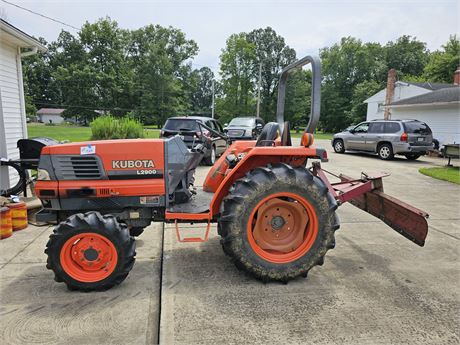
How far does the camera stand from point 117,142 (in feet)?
10.6

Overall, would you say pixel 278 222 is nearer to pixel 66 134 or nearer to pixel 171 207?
pixel 171 207

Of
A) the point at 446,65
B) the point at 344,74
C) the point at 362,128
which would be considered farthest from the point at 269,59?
the point at 362,128

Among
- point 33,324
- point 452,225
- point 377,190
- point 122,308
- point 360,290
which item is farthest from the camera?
point 452,225

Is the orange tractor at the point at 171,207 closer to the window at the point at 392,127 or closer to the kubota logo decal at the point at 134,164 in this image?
the kubota logo decal at the point at 134,164

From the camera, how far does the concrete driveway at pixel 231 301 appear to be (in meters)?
2.44

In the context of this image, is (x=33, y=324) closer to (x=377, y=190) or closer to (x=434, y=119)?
(x=377, y=190)

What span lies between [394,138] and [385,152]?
2.19ft

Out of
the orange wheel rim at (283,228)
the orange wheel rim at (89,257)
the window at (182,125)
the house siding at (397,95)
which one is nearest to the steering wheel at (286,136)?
the orange wheel rim at (283,228)

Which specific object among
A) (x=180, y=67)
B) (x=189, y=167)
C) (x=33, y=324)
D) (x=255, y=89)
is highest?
(x=180, y=67)

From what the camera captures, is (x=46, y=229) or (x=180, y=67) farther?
(x=180, y=67)

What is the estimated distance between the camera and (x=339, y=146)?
53.7 feet

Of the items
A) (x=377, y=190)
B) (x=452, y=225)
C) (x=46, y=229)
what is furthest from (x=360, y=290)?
(x=46, y=229)

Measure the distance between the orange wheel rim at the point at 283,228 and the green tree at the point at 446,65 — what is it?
4011 cm

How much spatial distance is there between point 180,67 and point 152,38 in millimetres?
6227
